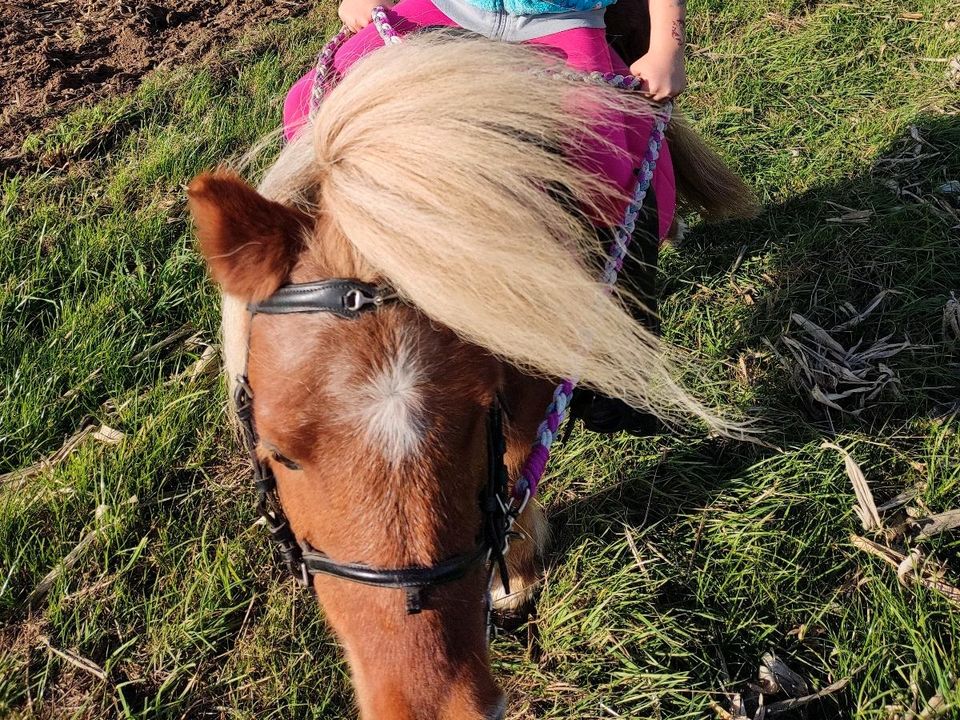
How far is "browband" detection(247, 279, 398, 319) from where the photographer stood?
1236 mm

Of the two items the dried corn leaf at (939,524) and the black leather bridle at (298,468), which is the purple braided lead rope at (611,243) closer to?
the black leather bridle at (298,468)

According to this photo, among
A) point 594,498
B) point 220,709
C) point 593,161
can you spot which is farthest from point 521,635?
point 593,161

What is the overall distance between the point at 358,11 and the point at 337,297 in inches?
57.1

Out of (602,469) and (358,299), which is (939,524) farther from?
(358,299)

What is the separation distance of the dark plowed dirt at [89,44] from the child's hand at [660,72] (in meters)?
3.42

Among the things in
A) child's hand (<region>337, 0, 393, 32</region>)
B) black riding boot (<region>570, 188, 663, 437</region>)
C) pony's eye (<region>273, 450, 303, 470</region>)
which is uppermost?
child's hand (<region>337, 0, 393, 32</region>)

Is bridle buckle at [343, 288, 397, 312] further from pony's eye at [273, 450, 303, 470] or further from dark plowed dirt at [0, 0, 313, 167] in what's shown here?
dark plowed dirt at [0, 0, 313, 167]

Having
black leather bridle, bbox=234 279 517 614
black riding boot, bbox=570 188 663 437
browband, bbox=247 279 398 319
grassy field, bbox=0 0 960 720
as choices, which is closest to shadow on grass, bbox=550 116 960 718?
grassy field, bbox=0 0 960 720

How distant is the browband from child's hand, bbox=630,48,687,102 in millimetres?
1333

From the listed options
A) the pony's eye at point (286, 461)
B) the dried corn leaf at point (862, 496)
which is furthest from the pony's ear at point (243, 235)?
the dried corn leaf at point (862, 496)

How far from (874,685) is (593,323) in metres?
1.60

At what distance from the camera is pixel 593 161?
61.9 inches

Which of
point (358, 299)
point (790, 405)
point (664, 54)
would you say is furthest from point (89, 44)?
point (790, 405)

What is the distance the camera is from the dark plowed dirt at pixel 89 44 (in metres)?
3.98
